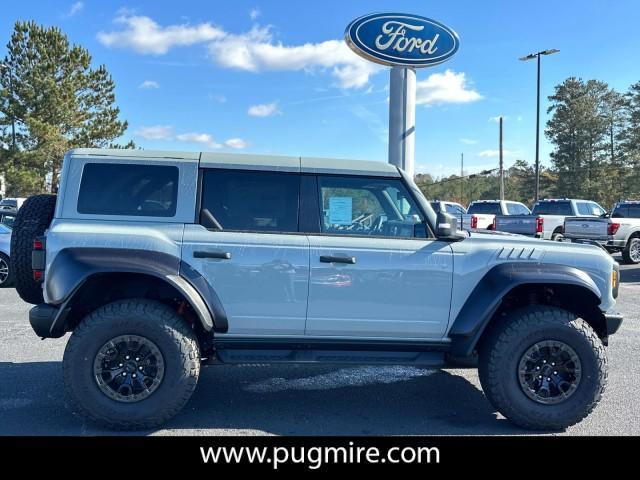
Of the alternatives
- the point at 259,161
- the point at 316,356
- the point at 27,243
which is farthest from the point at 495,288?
the point at 27,243

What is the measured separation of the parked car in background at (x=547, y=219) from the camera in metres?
14.6

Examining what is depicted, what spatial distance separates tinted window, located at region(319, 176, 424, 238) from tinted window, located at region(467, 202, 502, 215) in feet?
53.4

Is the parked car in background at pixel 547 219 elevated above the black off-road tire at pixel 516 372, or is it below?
above

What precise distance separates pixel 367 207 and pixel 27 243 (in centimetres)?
259

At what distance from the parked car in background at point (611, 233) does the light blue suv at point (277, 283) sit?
11368 mm

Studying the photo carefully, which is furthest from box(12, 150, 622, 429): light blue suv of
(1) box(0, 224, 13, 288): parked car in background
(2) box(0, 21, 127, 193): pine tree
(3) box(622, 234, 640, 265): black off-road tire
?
(2) box(0, 21, 127, 193): pine tree

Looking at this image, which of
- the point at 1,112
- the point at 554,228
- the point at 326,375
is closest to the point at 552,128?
the point at 554,228

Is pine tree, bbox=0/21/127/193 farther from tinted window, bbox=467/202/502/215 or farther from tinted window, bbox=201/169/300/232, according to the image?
tinted window, bbox=201/169/300/232

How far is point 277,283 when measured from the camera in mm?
3617

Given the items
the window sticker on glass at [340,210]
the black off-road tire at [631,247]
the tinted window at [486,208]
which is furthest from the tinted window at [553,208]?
the window sticker on glass at [340,210]

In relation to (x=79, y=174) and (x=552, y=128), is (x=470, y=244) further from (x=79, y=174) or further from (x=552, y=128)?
(x=552, y=128)

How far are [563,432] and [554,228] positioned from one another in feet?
48.4

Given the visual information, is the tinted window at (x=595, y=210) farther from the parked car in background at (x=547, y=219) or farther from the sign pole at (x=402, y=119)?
the sign pole at (x=402, y=119)

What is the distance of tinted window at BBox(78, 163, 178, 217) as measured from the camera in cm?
369
